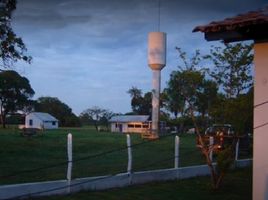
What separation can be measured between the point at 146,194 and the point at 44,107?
113422 mm

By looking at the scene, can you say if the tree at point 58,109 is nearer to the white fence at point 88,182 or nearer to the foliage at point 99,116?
the foliage at point 99,116

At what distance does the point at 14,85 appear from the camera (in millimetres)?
89375

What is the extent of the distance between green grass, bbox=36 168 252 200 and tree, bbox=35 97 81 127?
106517 mm

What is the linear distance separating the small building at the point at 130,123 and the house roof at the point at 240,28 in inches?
3532

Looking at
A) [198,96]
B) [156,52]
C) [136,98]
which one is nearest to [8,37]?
[198,96]

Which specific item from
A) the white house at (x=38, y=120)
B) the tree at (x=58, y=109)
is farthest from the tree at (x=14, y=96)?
the tree at (x=58, y=109)

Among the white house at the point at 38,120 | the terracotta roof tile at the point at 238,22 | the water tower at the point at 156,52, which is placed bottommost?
the white house at the point at 38,120

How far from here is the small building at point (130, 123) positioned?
99.4 m

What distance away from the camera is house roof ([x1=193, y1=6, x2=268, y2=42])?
23.7 feet

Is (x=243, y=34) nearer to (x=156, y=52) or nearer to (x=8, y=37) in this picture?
(x=8, y=37)

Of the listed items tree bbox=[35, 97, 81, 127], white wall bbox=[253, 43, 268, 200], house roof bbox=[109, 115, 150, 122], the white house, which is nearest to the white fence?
white wall bbox=[253, 43, 268, 200]

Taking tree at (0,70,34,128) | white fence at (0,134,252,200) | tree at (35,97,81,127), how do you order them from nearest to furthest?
white fence at (0,134,252,200) → tree at (0,70,34,128) → tree at (35,97,81,127)

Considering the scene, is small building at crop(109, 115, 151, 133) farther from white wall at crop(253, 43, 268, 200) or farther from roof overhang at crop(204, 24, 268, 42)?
roof overhang at crop(204, 24, 268, 42)

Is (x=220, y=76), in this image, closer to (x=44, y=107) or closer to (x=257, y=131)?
(x=257, y=131)
